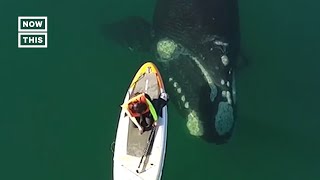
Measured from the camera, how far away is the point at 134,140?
3969 millimetres

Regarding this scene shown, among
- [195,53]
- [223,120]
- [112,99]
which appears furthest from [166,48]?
[223,120]

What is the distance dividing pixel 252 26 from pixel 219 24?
0.71 feet

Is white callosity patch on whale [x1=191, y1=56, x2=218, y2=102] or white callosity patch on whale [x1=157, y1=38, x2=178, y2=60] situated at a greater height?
white callosity patch on whale [x1=157, y1=38, x2=178, y2=60]

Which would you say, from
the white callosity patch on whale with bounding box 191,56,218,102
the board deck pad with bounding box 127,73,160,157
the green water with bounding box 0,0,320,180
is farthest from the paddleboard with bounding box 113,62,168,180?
the white callosity patch on whale with bounding box 191,56,218,102

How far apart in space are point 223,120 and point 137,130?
619 mm

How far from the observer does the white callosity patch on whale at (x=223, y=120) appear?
169 inches

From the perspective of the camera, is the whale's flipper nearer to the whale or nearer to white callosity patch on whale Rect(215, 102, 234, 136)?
the whale

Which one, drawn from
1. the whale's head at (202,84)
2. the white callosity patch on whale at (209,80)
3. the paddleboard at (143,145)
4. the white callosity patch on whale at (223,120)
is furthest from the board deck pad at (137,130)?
the white callosity patch on whale at (223,120)

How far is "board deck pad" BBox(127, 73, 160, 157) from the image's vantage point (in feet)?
12.9

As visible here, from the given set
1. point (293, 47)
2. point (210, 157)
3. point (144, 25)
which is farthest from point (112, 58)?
point (293, 47)

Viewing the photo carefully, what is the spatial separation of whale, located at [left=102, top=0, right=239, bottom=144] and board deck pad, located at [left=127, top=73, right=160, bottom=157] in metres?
0.24

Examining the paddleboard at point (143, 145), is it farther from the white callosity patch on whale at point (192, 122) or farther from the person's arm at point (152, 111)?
the white callosity patch on whale at point (192, 122)

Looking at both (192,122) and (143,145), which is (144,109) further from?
(192,122)

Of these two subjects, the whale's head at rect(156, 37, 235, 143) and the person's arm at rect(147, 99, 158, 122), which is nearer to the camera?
the person's arm at rect(147, 99, 158, 122)
